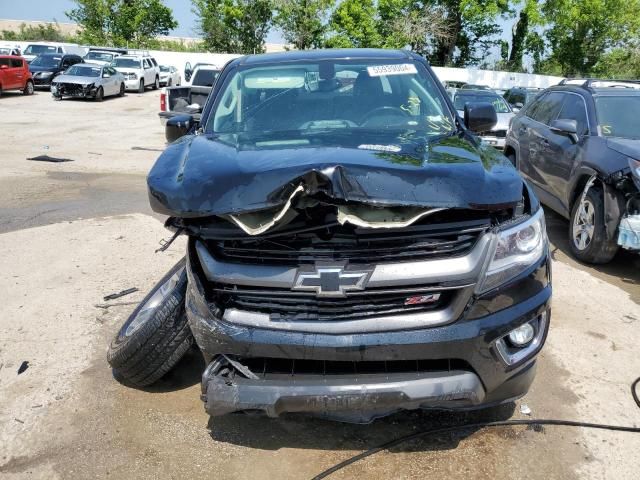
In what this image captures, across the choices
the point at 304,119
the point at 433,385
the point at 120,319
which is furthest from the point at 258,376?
the point at 120,319

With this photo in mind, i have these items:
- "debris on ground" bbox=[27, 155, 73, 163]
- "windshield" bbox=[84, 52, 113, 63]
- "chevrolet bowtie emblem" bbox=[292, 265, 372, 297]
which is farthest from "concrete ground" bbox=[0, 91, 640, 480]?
"windshield" bbox=[84, 52, 113, 63]

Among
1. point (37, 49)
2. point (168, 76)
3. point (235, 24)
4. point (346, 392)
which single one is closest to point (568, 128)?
point (346, 392)

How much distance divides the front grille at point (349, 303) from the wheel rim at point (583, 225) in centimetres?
385

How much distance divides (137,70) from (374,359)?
3164 cm

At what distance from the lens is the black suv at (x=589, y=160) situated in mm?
5496

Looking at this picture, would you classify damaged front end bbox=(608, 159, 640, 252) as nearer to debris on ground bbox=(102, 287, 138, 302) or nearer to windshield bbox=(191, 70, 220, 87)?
debris on ground bbox=(102, 287, 138, 302)

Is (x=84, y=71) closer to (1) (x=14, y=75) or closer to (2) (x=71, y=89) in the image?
(2) (x=71, y=89)

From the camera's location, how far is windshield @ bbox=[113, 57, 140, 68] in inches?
1244

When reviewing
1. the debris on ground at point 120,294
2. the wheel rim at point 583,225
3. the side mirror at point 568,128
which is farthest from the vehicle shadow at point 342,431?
the side mirror at point 568,128

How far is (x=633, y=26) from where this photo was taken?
39.8 m

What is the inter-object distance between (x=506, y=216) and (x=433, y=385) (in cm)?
83

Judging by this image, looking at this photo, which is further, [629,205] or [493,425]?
[629,205]

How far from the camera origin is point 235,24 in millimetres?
47000

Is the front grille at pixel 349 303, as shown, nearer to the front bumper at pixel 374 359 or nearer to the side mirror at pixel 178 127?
the front bumper at pixel 374 359
